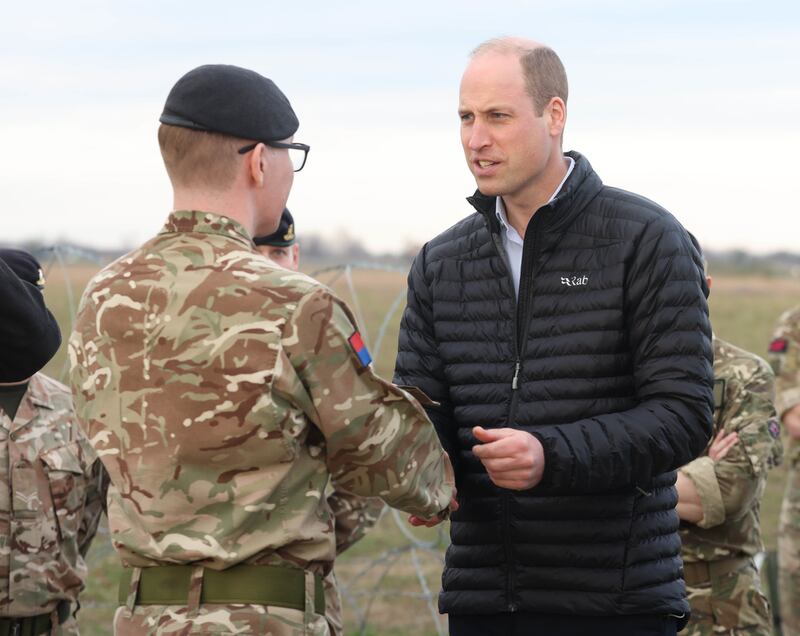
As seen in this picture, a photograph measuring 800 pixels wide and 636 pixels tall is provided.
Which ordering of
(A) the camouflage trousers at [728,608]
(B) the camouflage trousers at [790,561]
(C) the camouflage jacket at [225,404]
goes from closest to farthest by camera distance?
(C) the camouflage jacket at [225,404] → (A) the camouflage trousers at [728,608] → (B) the camouflage trousers at [790,561]

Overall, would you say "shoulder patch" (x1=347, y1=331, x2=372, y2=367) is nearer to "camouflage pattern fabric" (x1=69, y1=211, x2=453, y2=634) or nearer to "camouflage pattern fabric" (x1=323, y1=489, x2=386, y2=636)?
"camouflage pattern fabric" (x1=69, y1=211, x2=453, y2=634)

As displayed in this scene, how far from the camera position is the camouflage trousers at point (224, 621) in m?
3.09

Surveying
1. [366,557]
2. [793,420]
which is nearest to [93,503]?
[793,420]

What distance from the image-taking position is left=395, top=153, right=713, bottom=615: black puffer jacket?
11.6 feet

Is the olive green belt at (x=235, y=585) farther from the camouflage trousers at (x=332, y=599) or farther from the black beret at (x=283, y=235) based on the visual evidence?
the black beret at (x=283, y=235)

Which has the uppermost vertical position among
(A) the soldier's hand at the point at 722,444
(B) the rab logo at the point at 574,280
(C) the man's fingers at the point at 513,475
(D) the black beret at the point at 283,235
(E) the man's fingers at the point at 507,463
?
(B) the rab logo at the point at 574,280

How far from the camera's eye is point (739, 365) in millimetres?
5293

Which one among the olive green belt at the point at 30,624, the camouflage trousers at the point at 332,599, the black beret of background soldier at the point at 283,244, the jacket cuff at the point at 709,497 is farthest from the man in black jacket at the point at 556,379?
the olive green belt at the point at 30,624

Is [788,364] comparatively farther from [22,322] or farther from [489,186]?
[22,322]

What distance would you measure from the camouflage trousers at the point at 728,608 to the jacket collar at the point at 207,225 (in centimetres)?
274

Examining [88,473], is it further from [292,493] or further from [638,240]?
[638,240]

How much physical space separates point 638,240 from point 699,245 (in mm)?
347

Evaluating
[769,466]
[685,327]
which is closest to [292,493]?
[685,327]

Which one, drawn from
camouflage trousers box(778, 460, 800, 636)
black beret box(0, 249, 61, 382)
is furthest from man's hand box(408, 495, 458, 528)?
camouflage trousers box(778, 460, 800, 636)
